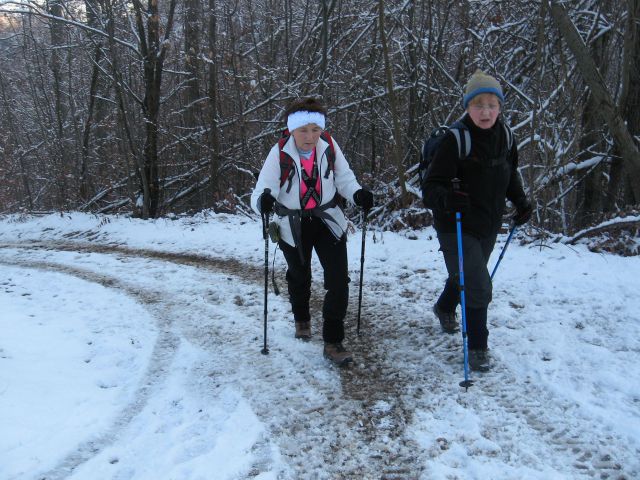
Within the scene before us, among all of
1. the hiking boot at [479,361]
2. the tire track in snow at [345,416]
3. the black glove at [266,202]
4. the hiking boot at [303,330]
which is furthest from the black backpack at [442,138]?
the hiking boot at [303,330]

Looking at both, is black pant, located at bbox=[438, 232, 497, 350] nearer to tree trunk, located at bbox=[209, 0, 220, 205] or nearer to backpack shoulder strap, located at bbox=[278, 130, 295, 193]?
backpack shoulder strap, located at bbox=[278, 130, 295, 193]

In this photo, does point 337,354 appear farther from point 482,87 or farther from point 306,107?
→ point 482,87

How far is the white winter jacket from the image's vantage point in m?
4.36

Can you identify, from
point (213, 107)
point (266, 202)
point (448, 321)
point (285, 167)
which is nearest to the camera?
point (266, 202)

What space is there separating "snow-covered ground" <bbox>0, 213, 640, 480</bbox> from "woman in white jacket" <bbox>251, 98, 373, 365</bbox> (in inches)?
20.9

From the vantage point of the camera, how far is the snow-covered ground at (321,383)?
3.08 meters

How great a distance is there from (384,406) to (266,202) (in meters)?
1.87

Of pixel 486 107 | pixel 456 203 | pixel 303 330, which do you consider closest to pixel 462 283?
pixel 456 203

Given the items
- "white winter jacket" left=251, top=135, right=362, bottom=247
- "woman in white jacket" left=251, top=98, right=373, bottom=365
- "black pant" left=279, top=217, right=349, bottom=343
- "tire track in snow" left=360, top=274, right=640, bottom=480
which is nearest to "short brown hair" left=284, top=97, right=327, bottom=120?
"woman in white jacket" left=251, top=98, right=373, bottom=365

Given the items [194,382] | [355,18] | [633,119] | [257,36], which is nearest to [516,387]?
[194,382]

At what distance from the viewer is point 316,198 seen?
4.43 metres

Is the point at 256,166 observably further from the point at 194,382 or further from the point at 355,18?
the point at 194,382

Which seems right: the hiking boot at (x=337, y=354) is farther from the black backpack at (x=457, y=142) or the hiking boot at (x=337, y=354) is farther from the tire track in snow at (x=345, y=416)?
the black backpack at (x=457, y=142)

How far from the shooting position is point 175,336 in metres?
5.19
